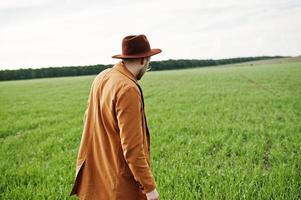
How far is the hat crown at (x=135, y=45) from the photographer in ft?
9.22

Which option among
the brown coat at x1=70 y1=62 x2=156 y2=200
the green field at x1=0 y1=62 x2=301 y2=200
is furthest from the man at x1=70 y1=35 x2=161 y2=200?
the green field at x1=0 y1=62 x2=301 y2=200

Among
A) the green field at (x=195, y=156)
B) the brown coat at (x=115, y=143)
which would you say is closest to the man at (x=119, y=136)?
the brown coat at (x=115, y=143)

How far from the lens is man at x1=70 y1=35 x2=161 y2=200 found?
2.66 metres

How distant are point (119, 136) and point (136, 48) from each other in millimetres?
766

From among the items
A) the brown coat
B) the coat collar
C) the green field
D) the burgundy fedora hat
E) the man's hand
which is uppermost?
the burgundy fedora hat

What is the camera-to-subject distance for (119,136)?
2.88m

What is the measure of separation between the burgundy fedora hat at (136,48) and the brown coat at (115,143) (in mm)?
145

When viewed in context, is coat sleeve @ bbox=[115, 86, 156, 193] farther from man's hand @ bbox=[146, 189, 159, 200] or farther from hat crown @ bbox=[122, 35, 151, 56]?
hat crown @ bbox=[122, 35, 151, 56]

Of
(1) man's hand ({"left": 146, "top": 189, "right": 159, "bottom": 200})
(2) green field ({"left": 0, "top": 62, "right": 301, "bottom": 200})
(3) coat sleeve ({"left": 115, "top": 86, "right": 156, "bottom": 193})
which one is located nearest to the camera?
(3) coat sleeve ({"left": 115, "top": 86, "right": 156, "bottom": 193})

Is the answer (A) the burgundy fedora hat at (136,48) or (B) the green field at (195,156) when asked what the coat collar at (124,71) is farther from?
(B) the green field at (195,156)

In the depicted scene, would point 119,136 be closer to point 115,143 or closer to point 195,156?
point 115,143

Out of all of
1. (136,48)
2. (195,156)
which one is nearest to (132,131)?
(136,48)

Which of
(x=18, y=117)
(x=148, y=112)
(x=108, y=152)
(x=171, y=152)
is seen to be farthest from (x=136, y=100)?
(x=18, y=117)

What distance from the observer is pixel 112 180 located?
2895mm
